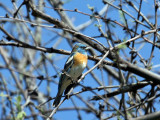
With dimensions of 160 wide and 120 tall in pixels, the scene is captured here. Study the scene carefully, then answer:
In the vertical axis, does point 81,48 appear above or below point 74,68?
above

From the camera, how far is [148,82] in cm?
386

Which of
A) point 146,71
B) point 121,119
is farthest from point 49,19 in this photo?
point 121,119

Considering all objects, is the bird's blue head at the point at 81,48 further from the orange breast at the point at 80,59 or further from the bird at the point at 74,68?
the orange breast at the point at 80,59

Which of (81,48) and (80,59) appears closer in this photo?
(80,59)

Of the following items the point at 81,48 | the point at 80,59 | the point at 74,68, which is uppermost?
the point at 81,48

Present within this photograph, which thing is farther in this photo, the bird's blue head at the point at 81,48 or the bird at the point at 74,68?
the bird's blue head at the point at 81,48

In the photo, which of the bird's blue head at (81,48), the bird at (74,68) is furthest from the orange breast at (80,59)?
the bird's blue head at (81,48)

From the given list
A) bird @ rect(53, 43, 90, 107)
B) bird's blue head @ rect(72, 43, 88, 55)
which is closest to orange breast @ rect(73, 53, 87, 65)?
bird @ rect(53, 43, 90, 107)

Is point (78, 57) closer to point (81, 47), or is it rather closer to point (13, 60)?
point (81, 47)

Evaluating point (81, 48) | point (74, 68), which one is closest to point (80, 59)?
point (74, 68)

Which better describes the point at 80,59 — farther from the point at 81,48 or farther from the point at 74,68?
the point at 81,48

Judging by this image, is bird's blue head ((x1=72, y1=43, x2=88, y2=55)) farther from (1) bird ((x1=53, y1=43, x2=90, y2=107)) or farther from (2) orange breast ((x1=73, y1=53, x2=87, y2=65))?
(2) orange breast ((x1=73, y1=53, x2=87, y2=65))

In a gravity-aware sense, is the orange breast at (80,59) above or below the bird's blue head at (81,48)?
below

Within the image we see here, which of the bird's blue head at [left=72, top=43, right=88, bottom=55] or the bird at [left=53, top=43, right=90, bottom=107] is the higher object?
the bird's blue head at [left=72, top=43, right=88, bottom=55]
